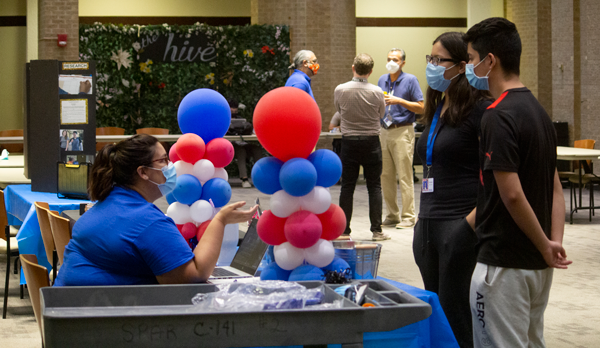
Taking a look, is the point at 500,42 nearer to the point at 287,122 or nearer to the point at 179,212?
the point at 287,122

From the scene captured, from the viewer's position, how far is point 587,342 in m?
3.88

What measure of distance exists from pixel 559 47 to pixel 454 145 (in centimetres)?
1069

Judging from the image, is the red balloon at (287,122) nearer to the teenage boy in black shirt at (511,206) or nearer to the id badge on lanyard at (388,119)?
the teenage boy in black shirt at (511,206)

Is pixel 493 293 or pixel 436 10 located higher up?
pixel 436 10

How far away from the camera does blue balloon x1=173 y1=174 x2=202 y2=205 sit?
3240 millimetres

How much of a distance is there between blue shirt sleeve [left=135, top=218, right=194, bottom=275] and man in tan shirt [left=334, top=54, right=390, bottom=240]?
14.1ft

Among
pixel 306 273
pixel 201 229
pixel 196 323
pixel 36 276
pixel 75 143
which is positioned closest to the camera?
pixel 196 323

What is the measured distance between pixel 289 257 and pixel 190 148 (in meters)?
1.11

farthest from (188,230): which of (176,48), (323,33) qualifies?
(323,33)

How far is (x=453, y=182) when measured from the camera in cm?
272

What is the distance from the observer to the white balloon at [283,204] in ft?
8.07

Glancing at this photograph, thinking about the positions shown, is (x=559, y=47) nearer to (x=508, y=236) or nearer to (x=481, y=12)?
(x=481, y=12)

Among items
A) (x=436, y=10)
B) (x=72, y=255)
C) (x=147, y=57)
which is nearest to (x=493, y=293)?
(x=72, y=255)

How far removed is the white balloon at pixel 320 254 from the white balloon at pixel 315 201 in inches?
5.3
